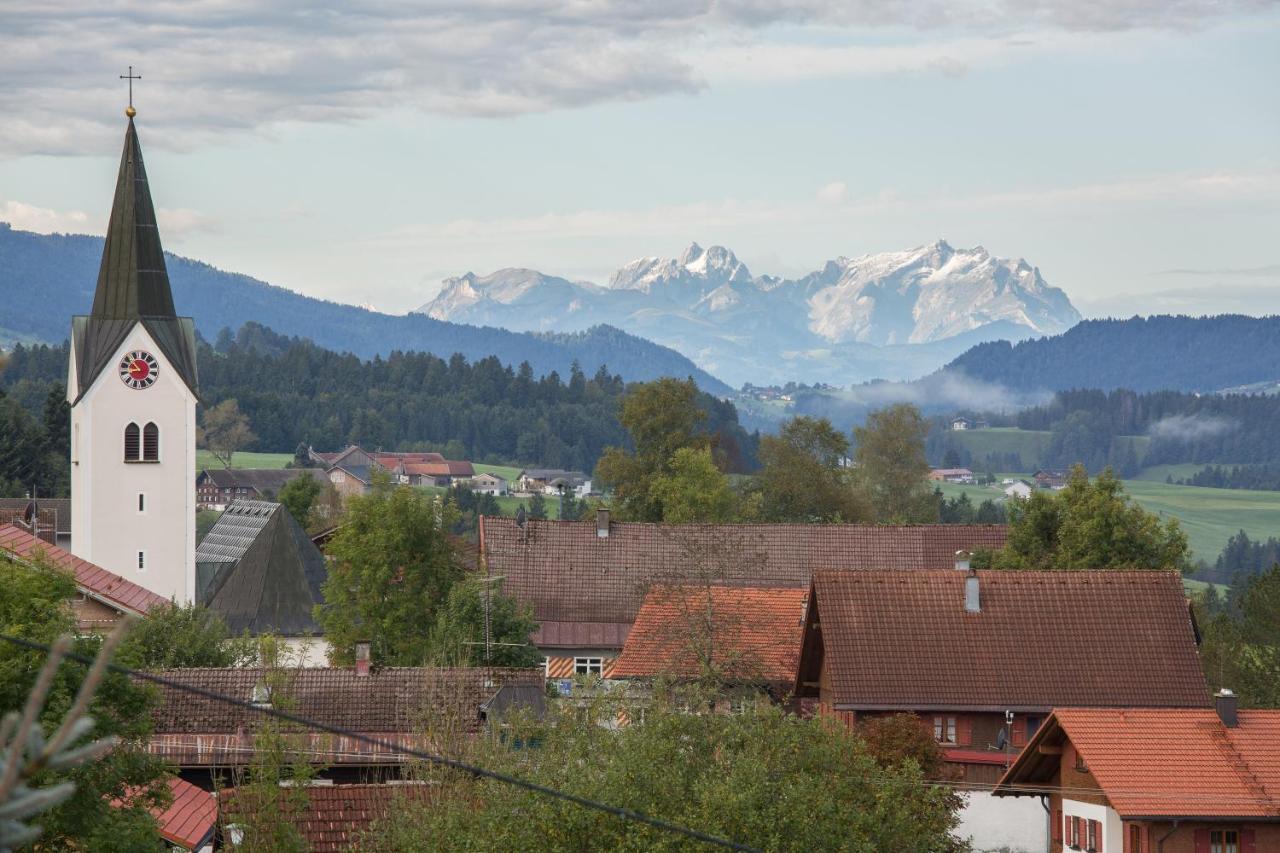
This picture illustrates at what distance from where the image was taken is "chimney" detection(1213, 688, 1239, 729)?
3219 centimetres

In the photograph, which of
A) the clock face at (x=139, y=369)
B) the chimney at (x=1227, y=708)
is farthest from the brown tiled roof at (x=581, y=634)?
the chimney at (x=1227, y=708)

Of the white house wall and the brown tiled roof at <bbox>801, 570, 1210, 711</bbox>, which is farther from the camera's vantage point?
the brown tiled roof at <bbox>801, 570, 1210, 711</bbox>

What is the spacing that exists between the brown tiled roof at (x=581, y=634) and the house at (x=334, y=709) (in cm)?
1447

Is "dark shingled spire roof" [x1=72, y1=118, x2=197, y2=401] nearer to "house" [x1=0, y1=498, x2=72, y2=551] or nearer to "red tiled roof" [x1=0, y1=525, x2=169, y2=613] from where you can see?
"red tiled roof" [x1=0, y1=525, x2=169, y2=613]

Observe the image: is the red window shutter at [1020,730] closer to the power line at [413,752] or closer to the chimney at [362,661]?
the chimney at [362,661]

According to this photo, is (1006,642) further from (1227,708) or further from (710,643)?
(1227,708)

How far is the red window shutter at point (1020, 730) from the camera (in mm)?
42250

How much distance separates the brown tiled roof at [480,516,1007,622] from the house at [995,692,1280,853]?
24212 millimetres

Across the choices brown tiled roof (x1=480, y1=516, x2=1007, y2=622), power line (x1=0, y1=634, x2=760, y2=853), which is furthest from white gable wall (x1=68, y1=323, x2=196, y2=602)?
power line (x1=0, y1=634, x2=760, y2=853)

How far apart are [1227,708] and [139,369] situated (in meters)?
43.8

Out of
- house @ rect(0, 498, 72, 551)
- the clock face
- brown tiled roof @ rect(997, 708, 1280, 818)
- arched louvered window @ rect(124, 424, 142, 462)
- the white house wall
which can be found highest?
the clock face

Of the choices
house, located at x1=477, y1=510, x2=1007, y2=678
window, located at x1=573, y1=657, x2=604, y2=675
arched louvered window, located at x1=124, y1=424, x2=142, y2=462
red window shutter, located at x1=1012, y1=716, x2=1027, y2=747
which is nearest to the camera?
red window shutter, located at x1=1012, y1=716, x2=1027, y2=747

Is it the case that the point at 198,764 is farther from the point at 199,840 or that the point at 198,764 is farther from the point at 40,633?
the point at 40,633

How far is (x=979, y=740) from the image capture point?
42.0 metres
